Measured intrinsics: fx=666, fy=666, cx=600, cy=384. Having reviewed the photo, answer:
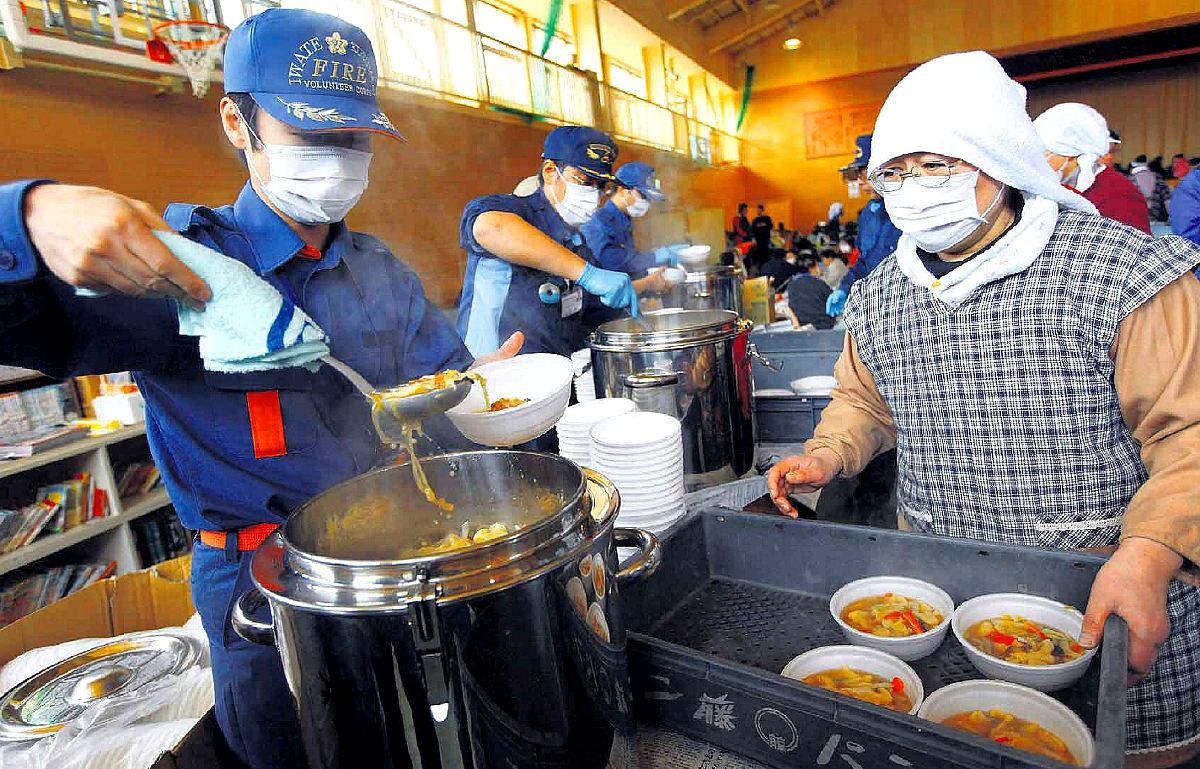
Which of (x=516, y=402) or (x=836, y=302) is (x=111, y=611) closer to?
(x=516, y=402)

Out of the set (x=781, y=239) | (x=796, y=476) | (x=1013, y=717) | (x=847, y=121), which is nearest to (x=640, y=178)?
(x=796, y=476)

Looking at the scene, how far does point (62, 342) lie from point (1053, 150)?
4.28 metres

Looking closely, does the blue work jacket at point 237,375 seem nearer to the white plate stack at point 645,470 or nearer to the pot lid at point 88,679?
the white plate stack at point 645,470

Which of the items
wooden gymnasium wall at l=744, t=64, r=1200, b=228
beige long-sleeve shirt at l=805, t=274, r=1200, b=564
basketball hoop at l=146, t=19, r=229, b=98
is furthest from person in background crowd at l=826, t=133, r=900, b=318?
wooden gymnasium wall at l=744, t=64, r=1200, b=228

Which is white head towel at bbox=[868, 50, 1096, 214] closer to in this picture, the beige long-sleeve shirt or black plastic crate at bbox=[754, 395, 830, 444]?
the beige long-sleeve shirt

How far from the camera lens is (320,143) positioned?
1301 millimetres

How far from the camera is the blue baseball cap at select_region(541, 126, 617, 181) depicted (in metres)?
2.95

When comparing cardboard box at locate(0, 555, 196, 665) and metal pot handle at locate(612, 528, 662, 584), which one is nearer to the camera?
metal pot handle at locate(612, 528, 662, 584)

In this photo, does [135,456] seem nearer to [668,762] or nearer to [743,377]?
[743,377]

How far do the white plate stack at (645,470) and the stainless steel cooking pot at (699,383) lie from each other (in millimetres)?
269

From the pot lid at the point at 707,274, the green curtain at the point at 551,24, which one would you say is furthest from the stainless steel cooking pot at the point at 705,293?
the green curtain at the point at 551,24

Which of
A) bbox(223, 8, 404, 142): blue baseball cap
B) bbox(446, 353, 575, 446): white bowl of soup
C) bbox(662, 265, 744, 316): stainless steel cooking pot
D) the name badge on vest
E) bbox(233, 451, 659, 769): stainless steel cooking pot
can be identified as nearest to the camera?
bbox(233, 451, 659, 769): stainless steel cooking pot

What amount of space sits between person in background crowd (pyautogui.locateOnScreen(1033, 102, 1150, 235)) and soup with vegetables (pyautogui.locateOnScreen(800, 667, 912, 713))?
3.42m

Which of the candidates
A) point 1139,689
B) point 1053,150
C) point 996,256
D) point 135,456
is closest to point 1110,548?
point 1139,689
